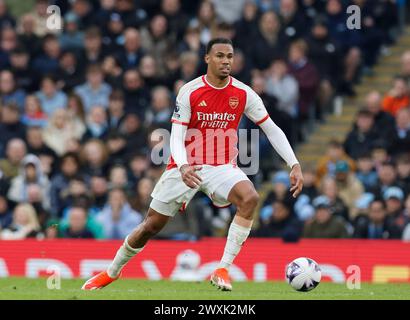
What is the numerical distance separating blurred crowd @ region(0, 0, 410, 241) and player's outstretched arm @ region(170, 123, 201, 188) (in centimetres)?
581

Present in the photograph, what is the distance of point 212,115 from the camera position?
1295cm

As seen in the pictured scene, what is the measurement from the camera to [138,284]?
15492 mm

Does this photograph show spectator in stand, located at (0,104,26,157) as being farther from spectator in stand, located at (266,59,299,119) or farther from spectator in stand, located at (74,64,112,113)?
spectator in stand, located at (266,59,299,119)

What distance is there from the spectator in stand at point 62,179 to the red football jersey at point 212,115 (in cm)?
729

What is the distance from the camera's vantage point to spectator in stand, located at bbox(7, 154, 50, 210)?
20.0 m

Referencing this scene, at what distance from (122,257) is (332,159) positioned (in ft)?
24.7

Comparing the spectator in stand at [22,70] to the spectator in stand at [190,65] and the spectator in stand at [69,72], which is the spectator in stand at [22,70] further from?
the spectator in stand at [190,65]

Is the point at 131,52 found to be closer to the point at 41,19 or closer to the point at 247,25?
the point at 247,25

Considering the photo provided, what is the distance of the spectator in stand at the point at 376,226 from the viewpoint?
18062 millimetres

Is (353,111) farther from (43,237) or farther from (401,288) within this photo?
(401,288)

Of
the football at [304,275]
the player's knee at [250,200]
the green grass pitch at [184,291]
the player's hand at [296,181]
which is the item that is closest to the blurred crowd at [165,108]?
the green grass pitch at [184,291]

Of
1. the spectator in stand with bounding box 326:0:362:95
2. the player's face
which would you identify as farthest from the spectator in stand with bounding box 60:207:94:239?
the player's face

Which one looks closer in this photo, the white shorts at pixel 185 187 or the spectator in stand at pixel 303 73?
the white shorts at pixel 185 187

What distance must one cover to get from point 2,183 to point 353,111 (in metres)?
6.50
